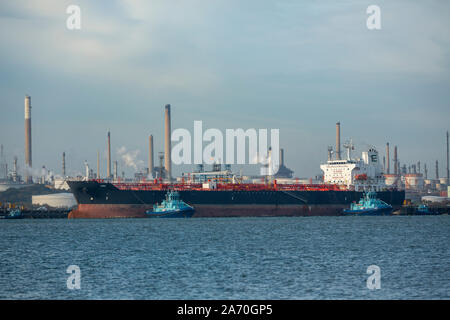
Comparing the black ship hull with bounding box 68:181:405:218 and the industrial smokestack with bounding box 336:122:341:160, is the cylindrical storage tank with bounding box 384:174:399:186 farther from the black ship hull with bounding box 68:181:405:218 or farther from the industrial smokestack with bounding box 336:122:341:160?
the black ship hull with bounding box 68:181:405:218

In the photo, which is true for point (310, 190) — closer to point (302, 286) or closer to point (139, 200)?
point (139, 200)

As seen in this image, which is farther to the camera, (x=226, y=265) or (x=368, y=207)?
(x=368, y=207)

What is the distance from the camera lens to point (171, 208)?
82.4 metres

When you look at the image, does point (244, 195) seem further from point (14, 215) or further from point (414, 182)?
point (414, 182)

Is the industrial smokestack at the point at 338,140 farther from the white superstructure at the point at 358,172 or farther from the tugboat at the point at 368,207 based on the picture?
the tugboat at the point at 368,207

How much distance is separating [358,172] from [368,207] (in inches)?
369

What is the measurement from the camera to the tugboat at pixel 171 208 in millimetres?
82125

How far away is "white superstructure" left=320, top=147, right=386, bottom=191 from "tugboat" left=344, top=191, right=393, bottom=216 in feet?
13.4

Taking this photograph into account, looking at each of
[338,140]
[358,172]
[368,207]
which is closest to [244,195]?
[368,207]

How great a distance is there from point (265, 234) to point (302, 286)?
28.4m

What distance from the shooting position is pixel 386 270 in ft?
106
